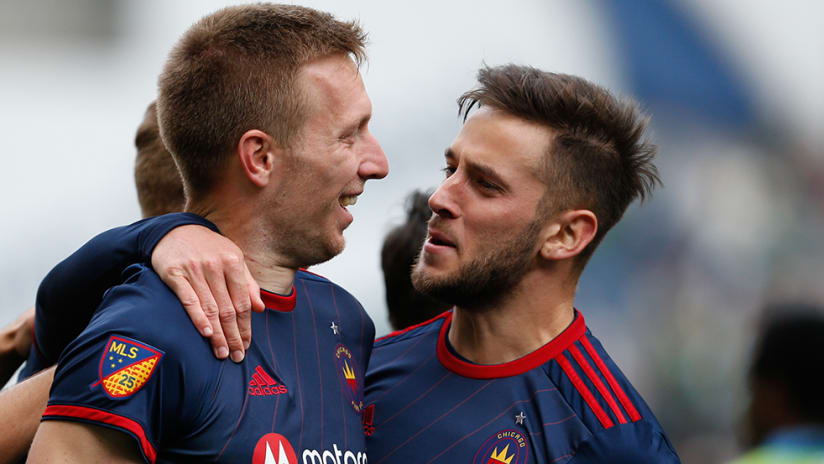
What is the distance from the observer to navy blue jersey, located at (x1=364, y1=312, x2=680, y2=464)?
271 cm

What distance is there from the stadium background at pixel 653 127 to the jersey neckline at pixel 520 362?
475cm

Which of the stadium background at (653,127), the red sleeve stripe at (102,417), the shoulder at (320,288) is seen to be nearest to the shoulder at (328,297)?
the shoulder at (320,288)

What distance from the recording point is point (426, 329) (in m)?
3.35

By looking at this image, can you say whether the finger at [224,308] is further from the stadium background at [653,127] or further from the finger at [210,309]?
the stadium background at [653,127]

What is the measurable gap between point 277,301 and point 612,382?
103 centimetres

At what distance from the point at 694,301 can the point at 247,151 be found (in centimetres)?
649

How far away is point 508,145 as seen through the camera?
3.11 meters

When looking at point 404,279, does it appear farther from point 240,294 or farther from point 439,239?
point 240,294

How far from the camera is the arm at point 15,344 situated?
2990mm

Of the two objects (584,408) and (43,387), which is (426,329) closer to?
(584,408)

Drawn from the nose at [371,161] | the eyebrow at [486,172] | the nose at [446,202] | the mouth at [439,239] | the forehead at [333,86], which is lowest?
the mouth at [439,239]

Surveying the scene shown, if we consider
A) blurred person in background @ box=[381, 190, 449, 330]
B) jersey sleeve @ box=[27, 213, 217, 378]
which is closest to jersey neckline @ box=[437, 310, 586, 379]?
blurred person in background @ box=[381, 190, 449, 330]

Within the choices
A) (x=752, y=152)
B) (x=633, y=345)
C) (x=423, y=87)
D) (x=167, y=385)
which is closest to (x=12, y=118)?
(x=423, y=87)

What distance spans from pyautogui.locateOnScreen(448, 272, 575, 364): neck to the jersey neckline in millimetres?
35
